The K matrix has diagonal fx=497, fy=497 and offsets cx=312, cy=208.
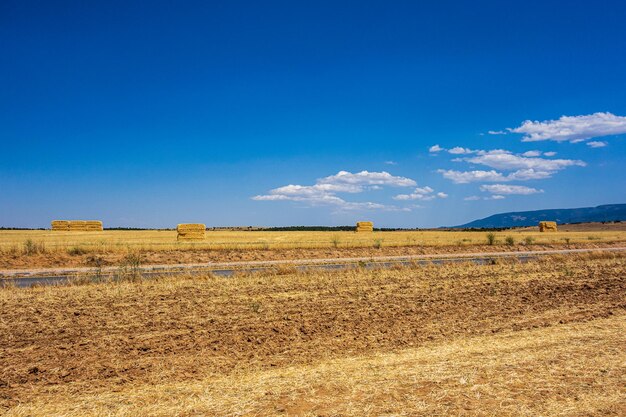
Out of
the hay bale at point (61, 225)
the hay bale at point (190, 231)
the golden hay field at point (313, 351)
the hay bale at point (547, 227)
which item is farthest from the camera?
the hay bale at point (547, 227)

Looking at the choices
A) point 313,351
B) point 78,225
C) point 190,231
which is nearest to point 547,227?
point 190,231

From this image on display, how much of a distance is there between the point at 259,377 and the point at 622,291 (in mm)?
14332

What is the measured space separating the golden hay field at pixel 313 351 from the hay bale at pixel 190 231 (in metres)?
30.1

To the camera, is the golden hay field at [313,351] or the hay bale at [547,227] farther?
the hay bale at [547,227]

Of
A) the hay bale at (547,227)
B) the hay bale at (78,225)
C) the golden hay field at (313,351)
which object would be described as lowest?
the golden hay field at (313,351)

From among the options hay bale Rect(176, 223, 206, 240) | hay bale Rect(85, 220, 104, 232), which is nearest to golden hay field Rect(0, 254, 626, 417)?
hay bale Rect(176, 223, 206, 240)

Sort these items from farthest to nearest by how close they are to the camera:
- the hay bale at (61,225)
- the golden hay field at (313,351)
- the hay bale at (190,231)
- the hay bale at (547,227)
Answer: the hay bale at (547,227) < the hay bale at (61,225) < the hay bale at (190,231) < the golden hay field at (313,351)

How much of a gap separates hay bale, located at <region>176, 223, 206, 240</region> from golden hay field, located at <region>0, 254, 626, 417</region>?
30.1m

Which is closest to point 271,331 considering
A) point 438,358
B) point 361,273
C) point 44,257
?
point 438,358

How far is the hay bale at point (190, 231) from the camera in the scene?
47.7 meters

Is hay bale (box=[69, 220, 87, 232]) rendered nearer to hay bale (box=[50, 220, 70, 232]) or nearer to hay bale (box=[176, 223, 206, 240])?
hay bale (box=[50, 220, 70, 232])

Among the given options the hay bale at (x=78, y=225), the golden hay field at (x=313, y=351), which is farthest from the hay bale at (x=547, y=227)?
the hay bale at (x=78, y=225)

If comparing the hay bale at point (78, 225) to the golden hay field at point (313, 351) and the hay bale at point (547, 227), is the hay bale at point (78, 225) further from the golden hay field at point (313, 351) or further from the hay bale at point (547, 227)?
the hay bale at point (547, 227)

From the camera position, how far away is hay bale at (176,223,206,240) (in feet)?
156
